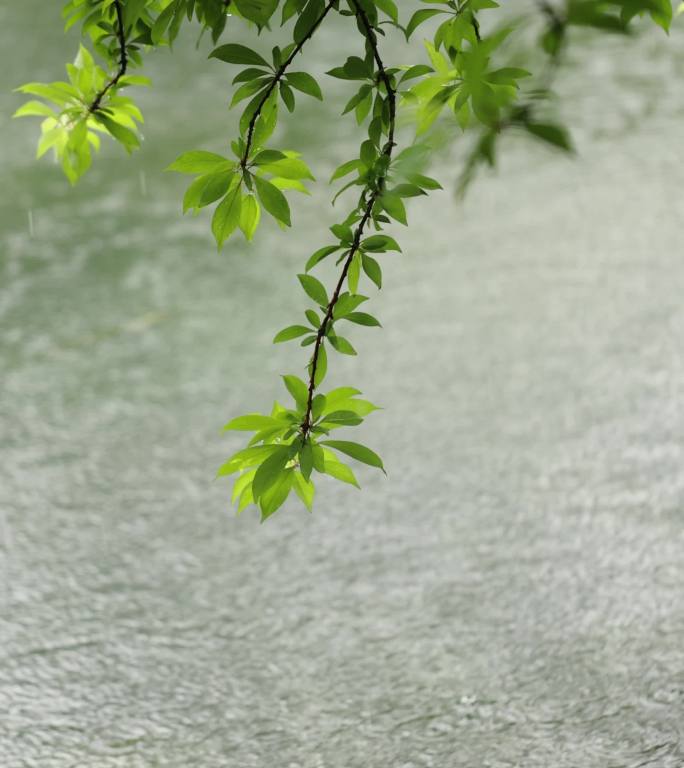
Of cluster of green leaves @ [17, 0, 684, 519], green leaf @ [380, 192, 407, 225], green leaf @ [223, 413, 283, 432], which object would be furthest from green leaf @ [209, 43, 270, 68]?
green leaf @ [223, 413, 283, 432]

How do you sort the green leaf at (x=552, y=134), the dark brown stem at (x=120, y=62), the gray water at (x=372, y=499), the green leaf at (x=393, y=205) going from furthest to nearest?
the gray water at (x=372, y=499), the dark brown stem at (x=120, y=62), the green leaf at (x=393, y=205), the green leaf at (x=552, y=134)

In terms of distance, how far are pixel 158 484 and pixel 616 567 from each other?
2.42ft

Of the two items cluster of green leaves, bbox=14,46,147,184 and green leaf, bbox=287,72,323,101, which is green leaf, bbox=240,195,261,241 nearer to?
green leaf, bbox=287,72,323,101

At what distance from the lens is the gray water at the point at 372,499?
1438 millimetres

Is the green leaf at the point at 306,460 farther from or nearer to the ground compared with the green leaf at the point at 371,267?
nearer to the ground

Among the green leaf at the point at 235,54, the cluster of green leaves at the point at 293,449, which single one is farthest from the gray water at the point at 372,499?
the green leaf at the point at 235,54

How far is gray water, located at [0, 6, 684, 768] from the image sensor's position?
1.44 m

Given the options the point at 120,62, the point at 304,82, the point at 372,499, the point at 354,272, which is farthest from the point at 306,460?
the point at 372,499

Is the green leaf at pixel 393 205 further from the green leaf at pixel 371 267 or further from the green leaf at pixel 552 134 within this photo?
the green leaf at pixel 552 134

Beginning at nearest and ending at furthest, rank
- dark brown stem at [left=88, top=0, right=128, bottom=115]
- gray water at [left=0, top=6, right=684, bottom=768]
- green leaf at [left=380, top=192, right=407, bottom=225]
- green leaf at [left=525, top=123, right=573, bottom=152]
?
green leaf at [left=525, top=123, right=573, bottom=152], green leaf at [left=380, top=192, right=407, bottom=225], dark brown stem at [left=88, top=0, right=128, bottom=115], gray water at [left=0, top=6, right=684, bottom=768]

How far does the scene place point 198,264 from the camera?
107 inches

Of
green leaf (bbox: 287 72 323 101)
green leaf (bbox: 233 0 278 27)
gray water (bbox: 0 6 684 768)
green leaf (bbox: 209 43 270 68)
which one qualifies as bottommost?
gray water (bbox: 0 6 684 768)

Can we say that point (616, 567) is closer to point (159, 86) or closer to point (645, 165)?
point (645, 165)

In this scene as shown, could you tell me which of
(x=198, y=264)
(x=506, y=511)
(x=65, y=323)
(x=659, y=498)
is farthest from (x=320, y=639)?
(x=198, y=264)
